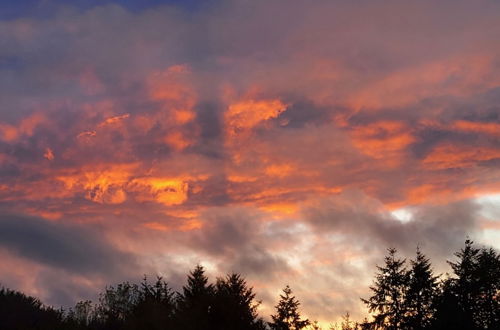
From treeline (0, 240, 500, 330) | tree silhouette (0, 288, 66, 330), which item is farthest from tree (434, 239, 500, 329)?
tree silhouette (0, 288, 66, 330)

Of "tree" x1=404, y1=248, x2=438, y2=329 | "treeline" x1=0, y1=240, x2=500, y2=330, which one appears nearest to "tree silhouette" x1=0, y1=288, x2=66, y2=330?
"treeline" x1=0, y1=240, x2=500, y2=330

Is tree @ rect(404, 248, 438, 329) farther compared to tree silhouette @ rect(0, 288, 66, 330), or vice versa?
tree @ rect(404, 248, 438, 329)

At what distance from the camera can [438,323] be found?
54.2 m

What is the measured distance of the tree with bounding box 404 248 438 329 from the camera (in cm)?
6462

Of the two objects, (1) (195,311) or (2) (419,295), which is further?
(2) (419,295)

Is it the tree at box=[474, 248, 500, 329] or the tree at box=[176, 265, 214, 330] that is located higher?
the tree at box=[474, 248, 500, 329]

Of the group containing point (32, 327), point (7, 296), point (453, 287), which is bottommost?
point (32, 327)

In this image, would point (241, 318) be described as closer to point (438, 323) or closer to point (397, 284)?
point (438, 323)

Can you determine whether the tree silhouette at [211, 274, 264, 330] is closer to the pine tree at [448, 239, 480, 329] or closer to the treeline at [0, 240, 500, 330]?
the treeline at [0, 240, 500, 330]

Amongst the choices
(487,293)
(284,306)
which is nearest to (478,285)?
(487,293)

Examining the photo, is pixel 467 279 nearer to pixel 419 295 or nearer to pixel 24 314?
pixel 419 295

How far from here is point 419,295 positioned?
66062 millimetres

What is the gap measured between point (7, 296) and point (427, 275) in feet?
149

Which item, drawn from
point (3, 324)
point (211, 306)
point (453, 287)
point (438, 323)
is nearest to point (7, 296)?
point (3, 324)
